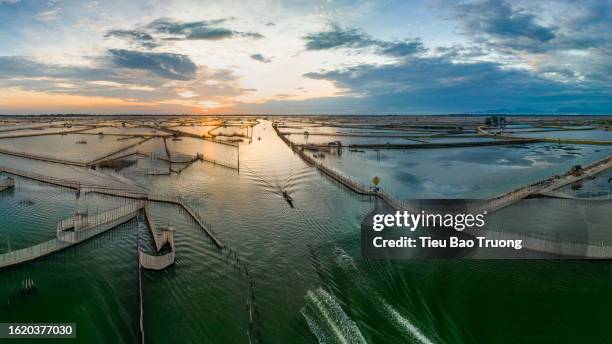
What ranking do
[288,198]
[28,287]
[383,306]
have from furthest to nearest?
1. [288,198]
2. [28,287]
3. [383,306]

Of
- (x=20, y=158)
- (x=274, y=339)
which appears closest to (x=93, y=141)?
(x=20, y=158)

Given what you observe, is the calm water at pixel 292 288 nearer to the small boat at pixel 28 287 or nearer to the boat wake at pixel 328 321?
the boat wake at pixel 328 321

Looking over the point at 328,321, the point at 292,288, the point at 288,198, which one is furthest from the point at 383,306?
the point at 288,198

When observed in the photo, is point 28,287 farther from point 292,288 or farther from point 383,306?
point 383,306

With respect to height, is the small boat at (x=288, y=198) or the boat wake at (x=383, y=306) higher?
the small boat at (x=288, y=198)

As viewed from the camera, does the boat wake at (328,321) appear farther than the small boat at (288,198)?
No

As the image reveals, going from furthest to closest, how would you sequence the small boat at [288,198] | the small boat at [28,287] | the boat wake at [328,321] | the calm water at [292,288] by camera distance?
1. the small boat at [288,198]
2. the small boat at [28,287]
3. the calm water at [292,288]
4. the boat wake at [328,321]

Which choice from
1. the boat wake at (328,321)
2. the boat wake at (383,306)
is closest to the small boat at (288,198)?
the boat wake at (383,306)

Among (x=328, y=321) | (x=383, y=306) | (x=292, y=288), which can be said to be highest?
(x=292, y=288)

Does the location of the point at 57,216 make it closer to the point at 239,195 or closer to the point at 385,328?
the point at 239,195
